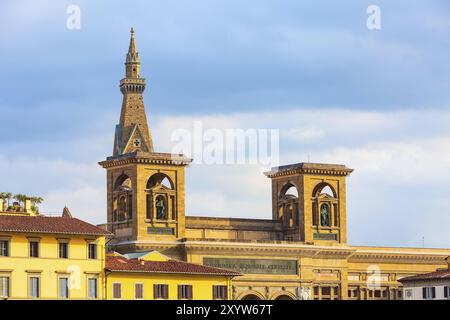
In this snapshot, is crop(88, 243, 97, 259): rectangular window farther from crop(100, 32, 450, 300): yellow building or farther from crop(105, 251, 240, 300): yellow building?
crop(100, 32, 450, 300): yellow building

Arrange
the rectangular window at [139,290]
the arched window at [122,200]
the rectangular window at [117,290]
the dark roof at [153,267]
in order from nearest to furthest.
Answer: the rectangular window at [117,290] < the rectangular window at [139,290] < the dark roof at [153,267] < the arched window at [122,200]

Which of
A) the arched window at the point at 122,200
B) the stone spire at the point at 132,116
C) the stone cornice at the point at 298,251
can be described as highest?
the stone spire at the point at 132,116

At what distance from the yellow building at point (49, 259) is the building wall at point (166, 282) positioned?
1615 millimetres

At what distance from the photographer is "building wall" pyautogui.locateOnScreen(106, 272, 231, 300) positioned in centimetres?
11019

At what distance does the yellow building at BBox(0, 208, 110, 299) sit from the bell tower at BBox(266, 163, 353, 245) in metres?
54.0

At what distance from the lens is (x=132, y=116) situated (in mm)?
196375

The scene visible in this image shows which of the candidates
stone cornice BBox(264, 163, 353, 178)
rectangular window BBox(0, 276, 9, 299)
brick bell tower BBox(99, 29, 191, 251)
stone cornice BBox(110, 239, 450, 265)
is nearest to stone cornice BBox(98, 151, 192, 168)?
brick bell tower BBox(99, 29, 191, 251)

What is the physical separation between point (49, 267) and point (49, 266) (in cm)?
9

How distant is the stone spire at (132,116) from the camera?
626ft

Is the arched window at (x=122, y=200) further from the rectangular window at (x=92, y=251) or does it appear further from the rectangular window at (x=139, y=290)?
the rectangular window at (x=92, y=251)

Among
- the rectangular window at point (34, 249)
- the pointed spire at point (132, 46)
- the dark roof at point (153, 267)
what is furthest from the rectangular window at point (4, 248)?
the pointed spire at point (132, 46)
